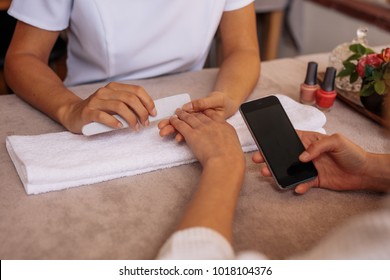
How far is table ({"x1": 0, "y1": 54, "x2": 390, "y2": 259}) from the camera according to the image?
1.84 feet

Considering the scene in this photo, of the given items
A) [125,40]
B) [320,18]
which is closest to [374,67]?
[125,40]

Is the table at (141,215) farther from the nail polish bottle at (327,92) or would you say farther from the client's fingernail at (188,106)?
the nail polish bottle at (327,92)

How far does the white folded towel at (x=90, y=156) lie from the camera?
0.65 m

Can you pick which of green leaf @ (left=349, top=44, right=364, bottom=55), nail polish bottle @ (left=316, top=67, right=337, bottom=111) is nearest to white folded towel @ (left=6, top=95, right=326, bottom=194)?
nail polish bottle @ (left=316, top=67, right=337, bottom=111)

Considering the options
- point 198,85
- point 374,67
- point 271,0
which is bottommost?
point 271,0

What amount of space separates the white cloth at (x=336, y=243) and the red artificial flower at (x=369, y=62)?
50cm

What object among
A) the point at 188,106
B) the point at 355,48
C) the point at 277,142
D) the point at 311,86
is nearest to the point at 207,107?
the point at 188,106

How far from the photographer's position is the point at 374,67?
86cm

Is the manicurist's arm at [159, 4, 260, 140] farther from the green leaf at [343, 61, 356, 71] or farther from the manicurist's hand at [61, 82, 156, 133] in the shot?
the green leaf at [343, 61, 356, 71]

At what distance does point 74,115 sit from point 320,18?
6.94ft

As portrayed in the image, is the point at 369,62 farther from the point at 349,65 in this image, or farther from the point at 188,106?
the point at 188,106

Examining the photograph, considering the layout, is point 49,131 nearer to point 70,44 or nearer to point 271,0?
point 70,44

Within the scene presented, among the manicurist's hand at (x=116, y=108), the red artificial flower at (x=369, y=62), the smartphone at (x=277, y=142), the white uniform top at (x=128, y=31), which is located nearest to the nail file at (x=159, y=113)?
the manicurist's hand at (x=116, y=108)
